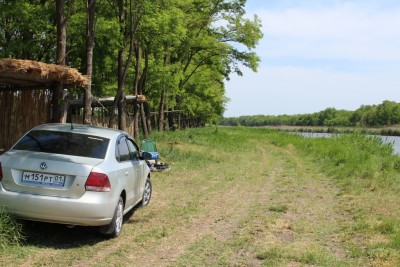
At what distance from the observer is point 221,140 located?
3081 centimetres

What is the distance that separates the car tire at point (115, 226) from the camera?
643cm

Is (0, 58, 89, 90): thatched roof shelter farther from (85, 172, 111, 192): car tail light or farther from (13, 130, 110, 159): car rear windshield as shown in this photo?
(85, 172, 111, 192): car tail light

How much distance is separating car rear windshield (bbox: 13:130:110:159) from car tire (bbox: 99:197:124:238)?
2.80 feet

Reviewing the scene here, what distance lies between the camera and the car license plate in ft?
19.5

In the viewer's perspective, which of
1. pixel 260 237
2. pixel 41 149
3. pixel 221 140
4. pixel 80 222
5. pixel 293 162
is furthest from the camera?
pixel 221 140

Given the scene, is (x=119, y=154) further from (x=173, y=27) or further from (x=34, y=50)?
(x=34, y=50)

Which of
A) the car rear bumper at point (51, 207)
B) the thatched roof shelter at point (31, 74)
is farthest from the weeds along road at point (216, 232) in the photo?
the thatched roof shelter at point (31, 74)

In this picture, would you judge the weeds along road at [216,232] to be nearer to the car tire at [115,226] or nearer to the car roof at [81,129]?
the car tire at [115,226]

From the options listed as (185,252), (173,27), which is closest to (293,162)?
(173,27)

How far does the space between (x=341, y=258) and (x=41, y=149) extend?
4533 mm

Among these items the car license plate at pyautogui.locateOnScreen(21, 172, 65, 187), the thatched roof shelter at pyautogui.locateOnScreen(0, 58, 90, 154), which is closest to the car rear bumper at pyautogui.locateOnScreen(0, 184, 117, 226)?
the car license plate at pyautogui.locateOnScreen(21, 172, 65, 187)

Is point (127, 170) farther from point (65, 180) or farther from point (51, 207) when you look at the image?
point (51, 207)

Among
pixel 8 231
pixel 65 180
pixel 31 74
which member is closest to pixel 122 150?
pixel 65 180

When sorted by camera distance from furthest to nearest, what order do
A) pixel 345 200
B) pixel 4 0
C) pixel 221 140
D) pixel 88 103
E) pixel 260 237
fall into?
pixel 221 140 → pixel 4 0 → pixel 88 103 → pixel 345 200 → pixel 260 237
